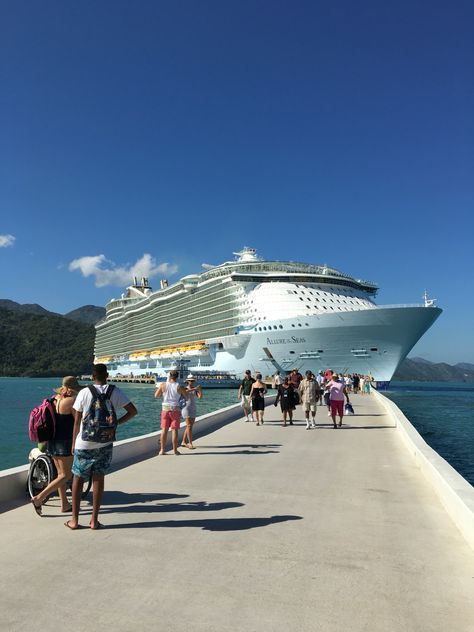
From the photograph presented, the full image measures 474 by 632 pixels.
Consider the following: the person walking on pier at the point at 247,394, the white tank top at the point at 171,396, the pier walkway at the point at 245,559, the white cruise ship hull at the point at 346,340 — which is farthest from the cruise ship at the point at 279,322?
the pier walkway at the point at 245,559

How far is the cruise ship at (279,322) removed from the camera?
4203 cm

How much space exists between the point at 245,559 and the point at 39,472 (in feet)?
9.73

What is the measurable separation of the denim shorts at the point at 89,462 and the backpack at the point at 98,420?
5.4 inches

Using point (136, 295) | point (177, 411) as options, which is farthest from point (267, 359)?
point (136, 295)

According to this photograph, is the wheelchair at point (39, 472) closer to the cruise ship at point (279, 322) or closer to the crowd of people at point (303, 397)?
the crowd of people at point (303, 397)

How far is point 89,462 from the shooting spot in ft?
15.8

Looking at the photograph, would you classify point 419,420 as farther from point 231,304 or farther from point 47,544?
point 231,304

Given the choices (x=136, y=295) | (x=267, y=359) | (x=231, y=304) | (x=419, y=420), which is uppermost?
(x=136, y=295)

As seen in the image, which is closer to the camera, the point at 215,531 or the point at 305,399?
the point at 215,531

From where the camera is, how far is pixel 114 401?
4973 millimetres

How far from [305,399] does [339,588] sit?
33.0ft

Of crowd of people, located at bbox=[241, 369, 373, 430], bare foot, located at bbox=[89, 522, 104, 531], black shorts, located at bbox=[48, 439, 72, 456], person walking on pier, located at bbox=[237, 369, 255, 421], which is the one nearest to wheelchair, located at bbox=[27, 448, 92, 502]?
black shorts, located at bbox=[48, 439, 72, 456]

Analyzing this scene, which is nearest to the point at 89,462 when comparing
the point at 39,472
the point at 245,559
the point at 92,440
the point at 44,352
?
the point at 92,440

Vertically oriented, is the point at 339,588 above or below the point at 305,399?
below
